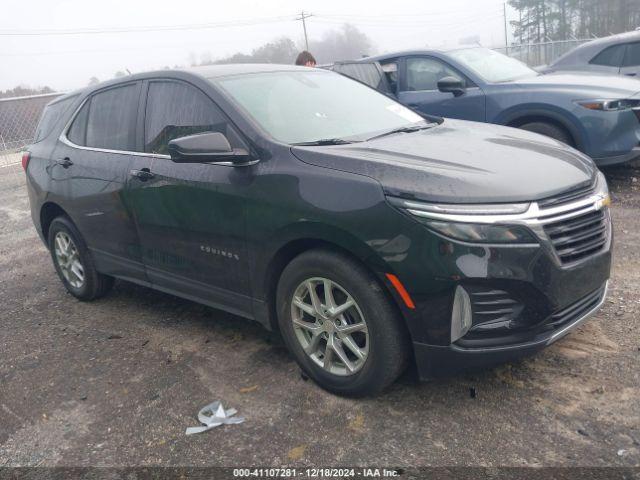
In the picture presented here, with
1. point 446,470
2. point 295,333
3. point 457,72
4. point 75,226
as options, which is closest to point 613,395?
point 446,470

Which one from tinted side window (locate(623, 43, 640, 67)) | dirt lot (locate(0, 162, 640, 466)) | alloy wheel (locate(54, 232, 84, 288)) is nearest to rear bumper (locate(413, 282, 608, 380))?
dirt lot (locate(0, 162, 640, 466))

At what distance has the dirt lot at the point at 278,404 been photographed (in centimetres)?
273

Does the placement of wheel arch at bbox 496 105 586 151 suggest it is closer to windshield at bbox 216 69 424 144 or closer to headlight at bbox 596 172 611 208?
windshield at bbox 216 69 424 144

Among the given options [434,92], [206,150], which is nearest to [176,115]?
[206,150]

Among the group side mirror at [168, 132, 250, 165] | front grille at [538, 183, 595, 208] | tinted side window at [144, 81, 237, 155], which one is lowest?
front grille at [538, 183, 595, 208]

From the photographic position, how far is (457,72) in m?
7.40

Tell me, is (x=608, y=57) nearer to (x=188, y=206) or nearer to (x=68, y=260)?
(x=188, y=206)

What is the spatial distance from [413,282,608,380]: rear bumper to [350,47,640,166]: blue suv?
429 cm

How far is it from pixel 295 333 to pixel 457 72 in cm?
516

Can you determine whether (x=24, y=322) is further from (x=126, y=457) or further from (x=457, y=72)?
(x=457, y=72)

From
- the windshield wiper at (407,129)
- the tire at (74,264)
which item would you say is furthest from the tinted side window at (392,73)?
the tire at (74,264)

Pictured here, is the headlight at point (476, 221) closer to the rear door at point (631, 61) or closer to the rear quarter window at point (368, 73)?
the rear quarter window at point (368, 73)

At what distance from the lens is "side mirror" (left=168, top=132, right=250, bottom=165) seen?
3.23m

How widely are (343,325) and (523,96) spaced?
4.75 metres
